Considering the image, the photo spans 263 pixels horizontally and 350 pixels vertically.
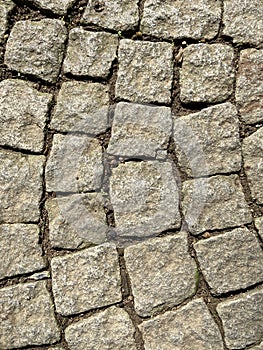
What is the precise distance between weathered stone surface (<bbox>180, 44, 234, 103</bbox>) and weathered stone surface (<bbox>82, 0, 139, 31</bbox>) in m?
0.33

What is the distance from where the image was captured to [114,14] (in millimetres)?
2434

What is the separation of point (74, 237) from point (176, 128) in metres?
0.65

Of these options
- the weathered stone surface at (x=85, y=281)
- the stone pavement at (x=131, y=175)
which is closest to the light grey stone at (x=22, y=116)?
the stone pavement at (x=131, y=175)

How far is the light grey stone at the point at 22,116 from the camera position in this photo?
2.39m

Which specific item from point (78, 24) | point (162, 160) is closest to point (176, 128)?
point (162, 160)

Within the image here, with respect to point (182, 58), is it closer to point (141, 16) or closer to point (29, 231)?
point (141, 16)

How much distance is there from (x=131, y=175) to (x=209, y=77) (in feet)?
1.81

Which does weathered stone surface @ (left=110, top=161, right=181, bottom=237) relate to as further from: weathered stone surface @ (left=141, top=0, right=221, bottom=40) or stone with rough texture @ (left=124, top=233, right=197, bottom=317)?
weathered stone surface @ (left=141, top=0, right=221, bottom=40)

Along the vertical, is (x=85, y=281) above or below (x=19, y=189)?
below

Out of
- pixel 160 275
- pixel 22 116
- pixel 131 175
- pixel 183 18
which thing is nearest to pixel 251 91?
pixel 183 18

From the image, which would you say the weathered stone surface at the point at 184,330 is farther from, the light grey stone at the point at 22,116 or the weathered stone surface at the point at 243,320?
the light grey stone at the point at 22,116

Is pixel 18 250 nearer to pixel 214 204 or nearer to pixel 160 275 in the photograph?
pixel 160 275

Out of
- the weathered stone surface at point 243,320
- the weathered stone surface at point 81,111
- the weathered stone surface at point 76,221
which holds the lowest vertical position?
the weathered stone surface at point 243,320

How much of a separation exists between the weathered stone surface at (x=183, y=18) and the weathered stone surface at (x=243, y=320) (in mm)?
1166
